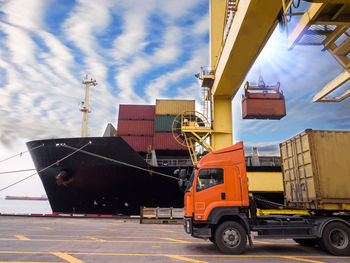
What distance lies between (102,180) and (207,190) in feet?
33.5

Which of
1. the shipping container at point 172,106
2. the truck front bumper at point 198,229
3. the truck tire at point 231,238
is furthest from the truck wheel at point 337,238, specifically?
the shipping container at point 172,106

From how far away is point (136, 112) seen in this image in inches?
832

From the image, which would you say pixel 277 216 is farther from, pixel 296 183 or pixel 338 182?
pixel 338 182

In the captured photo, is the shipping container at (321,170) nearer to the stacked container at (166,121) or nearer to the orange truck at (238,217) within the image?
the orange truck at (238,217)

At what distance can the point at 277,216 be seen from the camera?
660cm

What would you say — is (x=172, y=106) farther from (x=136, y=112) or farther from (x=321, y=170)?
(x=321, y=170)

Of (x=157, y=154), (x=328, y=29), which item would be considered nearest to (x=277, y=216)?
(x=328, y=29)

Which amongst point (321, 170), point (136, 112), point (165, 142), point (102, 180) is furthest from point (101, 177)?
point (321, 170)

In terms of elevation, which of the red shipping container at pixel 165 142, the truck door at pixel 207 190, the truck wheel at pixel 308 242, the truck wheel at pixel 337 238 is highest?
the red shipping container at pixel 165 142

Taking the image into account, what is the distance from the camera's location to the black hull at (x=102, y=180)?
14734mm

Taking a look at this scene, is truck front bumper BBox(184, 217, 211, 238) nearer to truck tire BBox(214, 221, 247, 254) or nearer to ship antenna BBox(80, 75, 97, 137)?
truck tire BBox(214, 221, 247, 254)

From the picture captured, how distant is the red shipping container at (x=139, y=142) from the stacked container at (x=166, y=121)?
774mm

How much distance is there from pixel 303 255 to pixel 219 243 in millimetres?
2136

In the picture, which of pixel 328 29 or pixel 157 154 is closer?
pixel 328 29
